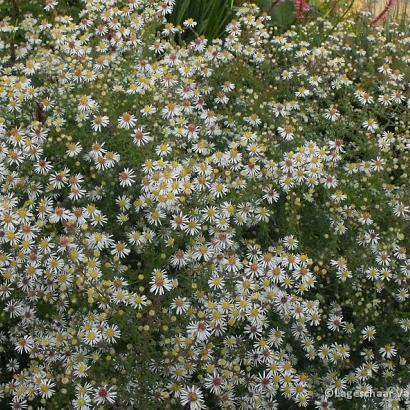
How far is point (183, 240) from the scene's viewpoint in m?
2.96

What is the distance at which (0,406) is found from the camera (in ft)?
9.77

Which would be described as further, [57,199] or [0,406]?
[57,199]

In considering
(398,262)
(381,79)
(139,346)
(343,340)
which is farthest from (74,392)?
(381,79)

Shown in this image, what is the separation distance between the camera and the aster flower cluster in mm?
2701

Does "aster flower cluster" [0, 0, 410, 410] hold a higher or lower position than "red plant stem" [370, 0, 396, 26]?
lower

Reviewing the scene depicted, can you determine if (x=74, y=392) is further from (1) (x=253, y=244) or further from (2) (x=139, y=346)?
(1) (x=253, y=244)

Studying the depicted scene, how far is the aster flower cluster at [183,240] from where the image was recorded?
270cm

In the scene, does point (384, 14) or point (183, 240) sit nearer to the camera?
point (183, 240)

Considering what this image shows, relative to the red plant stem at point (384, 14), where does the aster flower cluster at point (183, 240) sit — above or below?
below

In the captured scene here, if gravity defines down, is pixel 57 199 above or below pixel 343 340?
above

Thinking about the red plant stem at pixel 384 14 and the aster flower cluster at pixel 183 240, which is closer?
the aster flower cluster at pixel 183 240

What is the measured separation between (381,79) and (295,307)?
1.85 metres

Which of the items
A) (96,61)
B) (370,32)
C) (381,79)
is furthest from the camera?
(370,32)

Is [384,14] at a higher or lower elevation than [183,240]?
higher
